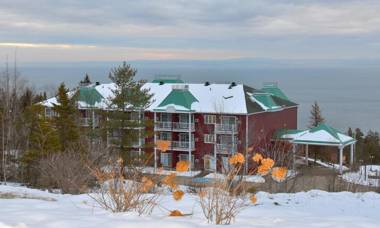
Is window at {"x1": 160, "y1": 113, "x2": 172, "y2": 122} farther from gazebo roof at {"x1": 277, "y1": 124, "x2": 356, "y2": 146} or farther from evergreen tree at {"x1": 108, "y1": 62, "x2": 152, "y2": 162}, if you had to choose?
gazebo roof at {"x1": 277, "y1": 124, "x2": 356, "y2": 146}

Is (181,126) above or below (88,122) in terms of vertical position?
below

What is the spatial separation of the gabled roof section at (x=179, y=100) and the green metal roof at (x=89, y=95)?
16.6 ft

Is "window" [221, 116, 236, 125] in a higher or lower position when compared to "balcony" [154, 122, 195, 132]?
higher

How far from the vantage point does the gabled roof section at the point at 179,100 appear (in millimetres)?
33625

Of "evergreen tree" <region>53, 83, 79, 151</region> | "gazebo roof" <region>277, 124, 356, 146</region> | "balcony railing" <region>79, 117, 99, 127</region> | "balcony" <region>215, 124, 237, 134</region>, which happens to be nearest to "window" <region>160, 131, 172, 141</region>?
"balcony" <region>215, 124, 237, 134</region>

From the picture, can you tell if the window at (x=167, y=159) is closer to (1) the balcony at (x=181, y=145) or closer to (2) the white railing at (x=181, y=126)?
(1) the balcony at (x=181, y=145)

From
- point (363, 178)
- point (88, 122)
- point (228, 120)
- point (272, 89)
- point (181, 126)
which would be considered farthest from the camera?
point (272, 89)

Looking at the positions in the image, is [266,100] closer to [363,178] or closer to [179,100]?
[179,100]

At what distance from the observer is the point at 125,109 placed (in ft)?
92.8

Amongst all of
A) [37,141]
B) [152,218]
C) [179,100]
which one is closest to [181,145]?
[179,100]

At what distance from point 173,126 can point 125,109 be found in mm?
7179

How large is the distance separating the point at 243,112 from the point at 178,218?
2682cm

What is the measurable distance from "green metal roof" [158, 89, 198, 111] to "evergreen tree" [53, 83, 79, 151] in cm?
753

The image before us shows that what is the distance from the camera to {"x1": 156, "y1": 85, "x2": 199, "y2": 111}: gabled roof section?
33.6 m
